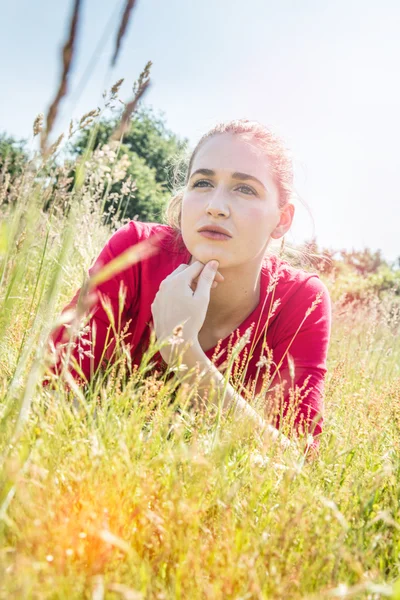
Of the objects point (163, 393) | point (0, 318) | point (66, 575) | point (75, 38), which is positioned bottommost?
point (66, 575)

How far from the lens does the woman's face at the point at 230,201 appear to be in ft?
7.97

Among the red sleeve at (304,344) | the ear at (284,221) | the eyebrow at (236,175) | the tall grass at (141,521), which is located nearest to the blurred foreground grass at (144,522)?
the tall grass at (141,521)

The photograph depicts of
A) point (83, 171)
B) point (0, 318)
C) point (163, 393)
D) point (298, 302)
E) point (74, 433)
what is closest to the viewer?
point (83, 171)

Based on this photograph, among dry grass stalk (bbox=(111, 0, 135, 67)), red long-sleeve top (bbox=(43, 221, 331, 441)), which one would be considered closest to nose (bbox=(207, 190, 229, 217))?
red long-sleeve top (bbox=(43, 221, 331, 441))

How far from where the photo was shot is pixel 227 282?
2.88 m

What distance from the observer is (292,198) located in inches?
123

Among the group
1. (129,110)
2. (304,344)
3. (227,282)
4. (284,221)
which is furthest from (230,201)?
(129,110)

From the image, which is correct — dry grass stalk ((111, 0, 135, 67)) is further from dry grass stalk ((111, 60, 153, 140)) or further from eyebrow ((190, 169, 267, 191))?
eyebrow ((190, 169, 267, 191))

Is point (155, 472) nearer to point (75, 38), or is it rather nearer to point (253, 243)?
point (75, 38)

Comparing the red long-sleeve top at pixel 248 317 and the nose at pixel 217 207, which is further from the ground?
the nose at pixel 217 207

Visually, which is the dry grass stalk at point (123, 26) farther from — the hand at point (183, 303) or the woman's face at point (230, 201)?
the woman's face at point (230, 201)

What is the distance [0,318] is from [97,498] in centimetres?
47

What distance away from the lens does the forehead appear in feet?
8.51

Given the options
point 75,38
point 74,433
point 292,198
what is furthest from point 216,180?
point 75,38
